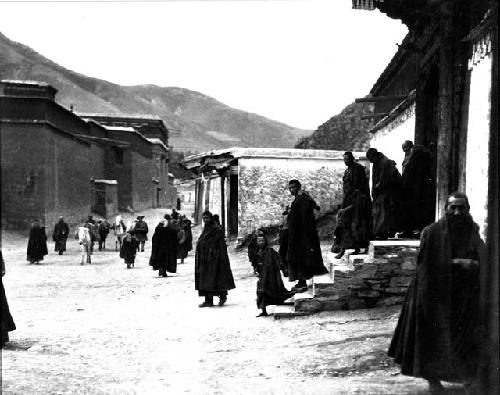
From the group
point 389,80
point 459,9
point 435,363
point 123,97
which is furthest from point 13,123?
point 123,97

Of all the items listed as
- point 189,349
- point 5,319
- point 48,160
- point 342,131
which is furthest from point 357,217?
point 342,131

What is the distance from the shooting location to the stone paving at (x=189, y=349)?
5.23 m

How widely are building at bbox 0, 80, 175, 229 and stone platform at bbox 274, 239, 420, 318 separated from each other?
1722 cm

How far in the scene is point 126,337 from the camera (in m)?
7.57

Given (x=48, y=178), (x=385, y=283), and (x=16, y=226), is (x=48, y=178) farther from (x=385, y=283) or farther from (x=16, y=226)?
(x=385, y=283)

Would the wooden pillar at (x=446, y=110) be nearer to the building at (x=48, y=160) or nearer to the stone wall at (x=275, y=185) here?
the stone wall at (x=275, y=185)

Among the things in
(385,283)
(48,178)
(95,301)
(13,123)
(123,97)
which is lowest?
(95,301)

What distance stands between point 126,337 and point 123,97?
101m

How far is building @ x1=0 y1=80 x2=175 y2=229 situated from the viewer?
947 inches

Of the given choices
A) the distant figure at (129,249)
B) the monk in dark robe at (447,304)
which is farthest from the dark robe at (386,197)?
the distant figure at (129,249)

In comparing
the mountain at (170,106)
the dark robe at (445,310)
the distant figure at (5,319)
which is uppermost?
the mountain at (170,106)

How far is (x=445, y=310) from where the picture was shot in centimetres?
438

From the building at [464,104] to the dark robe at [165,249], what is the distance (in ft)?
21.3

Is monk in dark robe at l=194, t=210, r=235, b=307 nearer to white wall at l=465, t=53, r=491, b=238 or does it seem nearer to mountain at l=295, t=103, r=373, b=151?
white wall at l=465, t=53, r=491, b=238
